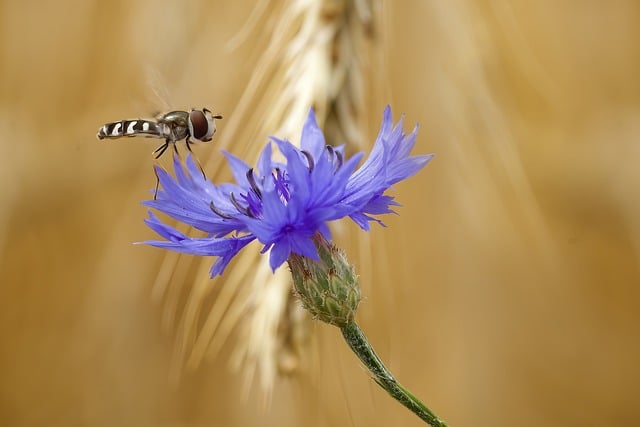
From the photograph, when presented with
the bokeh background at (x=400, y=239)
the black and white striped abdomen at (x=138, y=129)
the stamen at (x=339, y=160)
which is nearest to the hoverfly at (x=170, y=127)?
the black and white striped abdomen at (x=138, y=129)

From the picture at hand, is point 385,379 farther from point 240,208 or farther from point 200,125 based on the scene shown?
point 200,125

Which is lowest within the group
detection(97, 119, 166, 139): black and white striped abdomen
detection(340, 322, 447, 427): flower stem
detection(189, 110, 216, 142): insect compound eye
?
detection(340, 322, 447, 427): flower stem

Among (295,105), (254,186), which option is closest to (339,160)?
(254,186)

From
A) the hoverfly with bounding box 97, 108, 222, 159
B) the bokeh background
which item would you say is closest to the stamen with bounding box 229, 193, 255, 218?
the hoverfly with bounding box 97, 108, 222, 159

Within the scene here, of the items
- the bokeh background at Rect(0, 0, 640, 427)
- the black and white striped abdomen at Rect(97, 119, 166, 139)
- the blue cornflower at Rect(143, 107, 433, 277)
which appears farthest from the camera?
the bokeh background at Rect(0, 0, 640, 427)

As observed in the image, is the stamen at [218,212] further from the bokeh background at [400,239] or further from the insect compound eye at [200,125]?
the bokeh background at [400,239]

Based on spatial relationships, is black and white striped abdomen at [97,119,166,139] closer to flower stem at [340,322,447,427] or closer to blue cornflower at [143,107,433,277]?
blue cornflower at [143,107,433,277]
